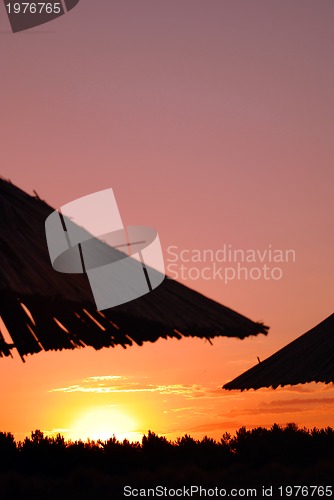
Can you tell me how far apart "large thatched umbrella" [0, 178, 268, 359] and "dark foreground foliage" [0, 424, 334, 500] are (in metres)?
6.41

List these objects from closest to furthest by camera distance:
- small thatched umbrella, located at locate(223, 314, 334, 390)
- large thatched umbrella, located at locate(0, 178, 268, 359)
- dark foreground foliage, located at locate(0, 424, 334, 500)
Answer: large thatched umbrella, located at locate(0, 178, 268, 359) < small thatched umbrella, located at locate(223, 314, 334, 390) < dark foreground foliage, located at locate(0, 424, 334, 500)

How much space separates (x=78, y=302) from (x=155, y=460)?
370 inches

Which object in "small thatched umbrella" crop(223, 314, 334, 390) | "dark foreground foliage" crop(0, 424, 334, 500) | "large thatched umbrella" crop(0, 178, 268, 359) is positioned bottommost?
"dark foreground foliage" crop(0, 424, 334, 500)

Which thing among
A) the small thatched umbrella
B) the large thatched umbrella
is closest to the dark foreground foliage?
the small thatched umbrella

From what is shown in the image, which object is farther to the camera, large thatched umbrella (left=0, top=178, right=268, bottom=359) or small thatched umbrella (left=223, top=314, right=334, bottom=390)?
small thatched umbrella (left=223, top=314, right=334, bottom=390)

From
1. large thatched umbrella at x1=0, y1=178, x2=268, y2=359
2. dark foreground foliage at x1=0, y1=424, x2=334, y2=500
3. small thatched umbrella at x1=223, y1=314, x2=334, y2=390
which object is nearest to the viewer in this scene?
large thatched umbrella at x1=0, y1=178, x2=268, y2=359

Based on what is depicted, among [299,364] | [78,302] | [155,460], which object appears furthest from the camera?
[155,460]

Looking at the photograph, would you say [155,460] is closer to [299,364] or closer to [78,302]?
[299,364]

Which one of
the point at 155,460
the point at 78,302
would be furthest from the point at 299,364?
the point at 155,460

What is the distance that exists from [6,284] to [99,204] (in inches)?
48.3

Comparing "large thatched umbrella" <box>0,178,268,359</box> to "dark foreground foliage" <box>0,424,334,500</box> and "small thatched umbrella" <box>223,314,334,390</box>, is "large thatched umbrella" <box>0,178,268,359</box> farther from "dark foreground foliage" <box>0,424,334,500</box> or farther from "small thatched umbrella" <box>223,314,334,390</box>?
"dark foreground foliage" <box>0,424,334,500</box>

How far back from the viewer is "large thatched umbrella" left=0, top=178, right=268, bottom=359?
15.3ft

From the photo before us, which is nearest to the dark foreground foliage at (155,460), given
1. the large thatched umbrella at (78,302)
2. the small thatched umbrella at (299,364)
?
the small thatched umbrella at (299,364)

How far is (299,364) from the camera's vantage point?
8.43 m
